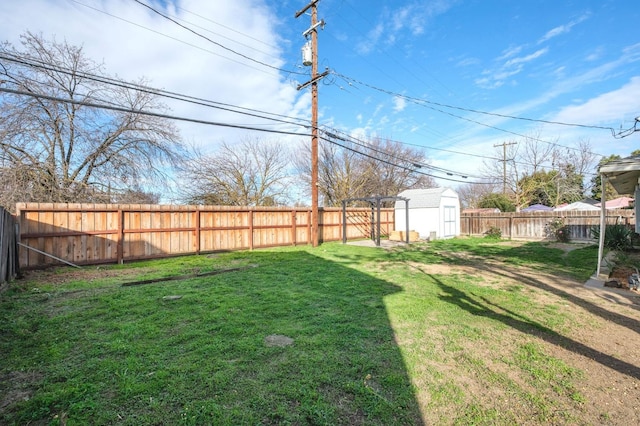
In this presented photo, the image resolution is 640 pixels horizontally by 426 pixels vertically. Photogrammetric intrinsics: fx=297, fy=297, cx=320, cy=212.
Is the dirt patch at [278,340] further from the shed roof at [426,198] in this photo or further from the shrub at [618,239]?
the shed roof at [426,198]

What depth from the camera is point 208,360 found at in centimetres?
264

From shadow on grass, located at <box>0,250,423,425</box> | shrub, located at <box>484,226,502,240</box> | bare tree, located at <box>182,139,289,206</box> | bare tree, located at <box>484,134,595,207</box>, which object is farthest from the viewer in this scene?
bare tree, located at <box>484,134,595,207</box>

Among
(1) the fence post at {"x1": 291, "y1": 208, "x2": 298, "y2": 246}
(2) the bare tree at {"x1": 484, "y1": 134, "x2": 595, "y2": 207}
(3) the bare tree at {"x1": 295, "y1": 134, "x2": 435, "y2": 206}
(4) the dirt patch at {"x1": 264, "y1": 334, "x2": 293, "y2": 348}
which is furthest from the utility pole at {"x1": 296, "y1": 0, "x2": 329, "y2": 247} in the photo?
(2) the bare tree at {"x1": 484, "y1": 134, "x2": 595, "y2": 207}

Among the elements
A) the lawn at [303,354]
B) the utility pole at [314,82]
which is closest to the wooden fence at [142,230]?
the utility pole at [314,82]

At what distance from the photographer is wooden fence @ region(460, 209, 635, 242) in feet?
44.6

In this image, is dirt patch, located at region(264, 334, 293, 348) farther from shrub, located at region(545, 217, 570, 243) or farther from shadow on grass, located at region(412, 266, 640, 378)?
shrub, located at region(545, 217, 570, 243)

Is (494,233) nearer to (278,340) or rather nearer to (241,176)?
(241,176)

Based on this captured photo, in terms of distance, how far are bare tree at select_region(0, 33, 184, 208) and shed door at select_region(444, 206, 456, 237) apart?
1391 centimetres

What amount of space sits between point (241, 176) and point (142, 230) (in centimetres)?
1030

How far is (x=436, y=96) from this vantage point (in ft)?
43.7

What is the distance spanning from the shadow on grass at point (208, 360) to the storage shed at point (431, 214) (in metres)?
12.5

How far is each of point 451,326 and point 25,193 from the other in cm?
1236

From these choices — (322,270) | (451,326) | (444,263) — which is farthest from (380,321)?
(444,263)

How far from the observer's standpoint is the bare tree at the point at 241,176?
698 inches
